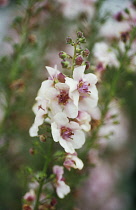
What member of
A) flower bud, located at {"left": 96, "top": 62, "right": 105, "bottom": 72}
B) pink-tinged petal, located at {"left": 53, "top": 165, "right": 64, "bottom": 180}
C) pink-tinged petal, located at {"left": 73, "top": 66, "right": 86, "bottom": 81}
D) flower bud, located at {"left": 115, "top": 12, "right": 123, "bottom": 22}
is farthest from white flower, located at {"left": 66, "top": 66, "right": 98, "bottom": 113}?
flower bud, located at {"left": 115, "top": 12, "right": 123, "bottom": 22}

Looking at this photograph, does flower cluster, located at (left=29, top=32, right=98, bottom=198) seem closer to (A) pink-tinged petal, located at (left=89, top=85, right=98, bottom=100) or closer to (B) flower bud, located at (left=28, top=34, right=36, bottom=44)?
(A) pink-tinged petal, located at (left=89, top=85, right=98, bottom=100)

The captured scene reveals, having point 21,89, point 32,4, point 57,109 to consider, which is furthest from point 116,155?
point 57,109

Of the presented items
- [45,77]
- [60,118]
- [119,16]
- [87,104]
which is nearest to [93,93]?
[87,104]

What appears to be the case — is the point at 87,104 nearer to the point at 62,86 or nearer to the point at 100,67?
the point at 62,86

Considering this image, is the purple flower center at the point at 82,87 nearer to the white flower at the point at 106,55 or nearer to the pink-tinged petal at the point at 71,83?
the pink-tinged petal at the point at 71,83

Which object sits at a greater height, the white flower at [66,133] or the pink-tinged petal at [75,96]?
the pink-tinged petal at [75,96]

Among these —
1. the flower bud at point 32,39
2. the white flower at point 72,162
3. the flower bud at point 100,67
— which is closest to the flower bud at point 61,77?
the white flower at point 72,162
